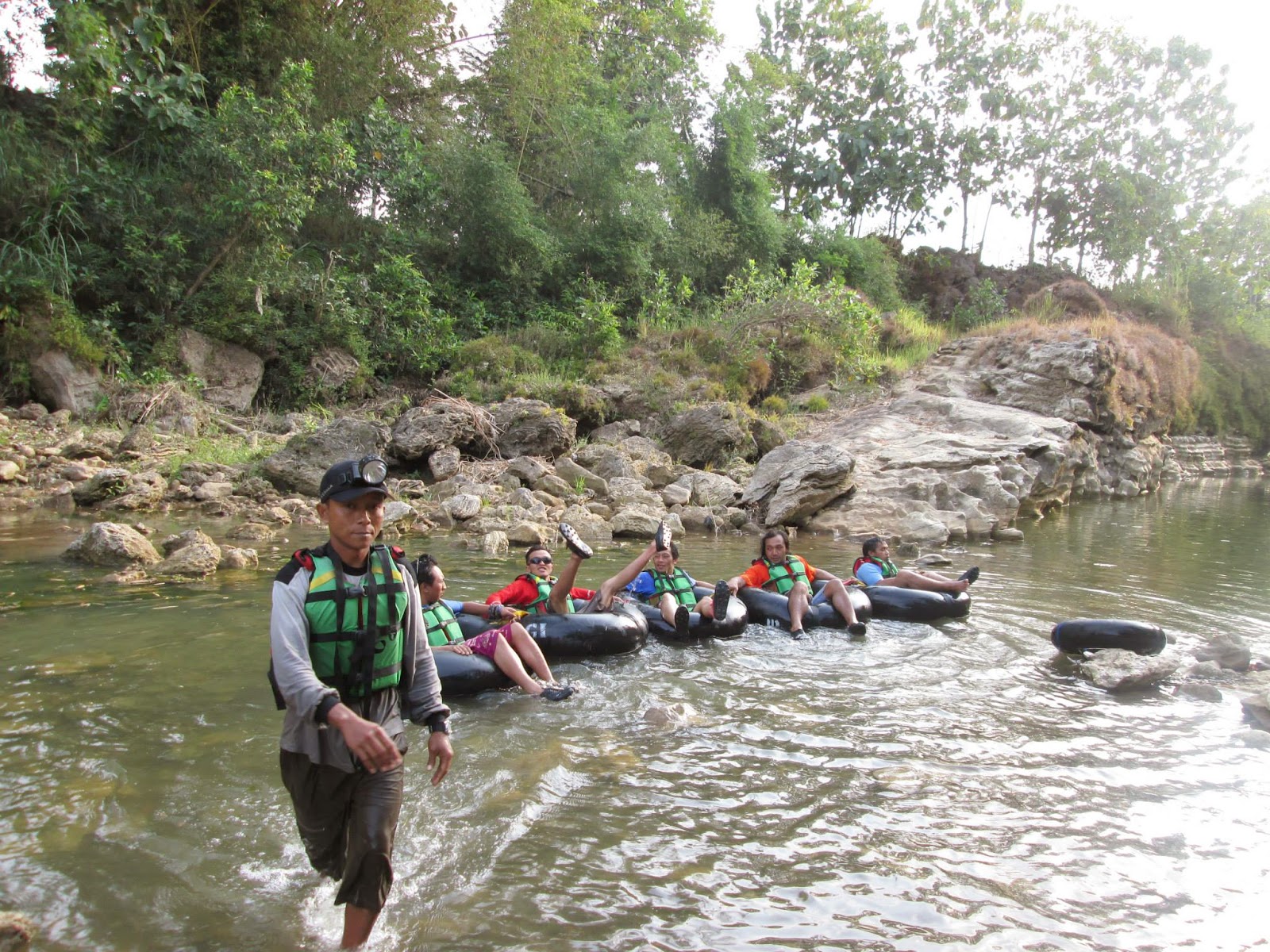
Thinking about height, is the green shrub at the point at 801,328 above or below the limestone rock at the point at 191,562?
above

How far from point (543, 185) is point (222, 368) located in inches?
368

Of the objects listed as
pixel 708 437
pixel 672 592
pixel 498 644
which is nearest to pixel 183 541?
pixel 498 644

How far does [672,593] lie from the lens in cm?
692

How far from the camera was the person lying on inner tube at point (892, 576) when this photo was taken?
7809mm

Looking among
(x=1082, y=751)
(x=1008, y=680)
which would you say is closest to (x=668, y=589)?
(x=1008, y=680)

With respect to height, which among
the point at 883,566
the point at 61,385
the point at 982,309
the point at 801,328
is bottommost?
the point at 883,566

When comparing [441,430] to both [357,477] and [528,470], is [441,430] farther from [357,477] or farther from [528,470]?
[357,477]

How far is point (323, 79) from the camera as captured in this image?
680 inches

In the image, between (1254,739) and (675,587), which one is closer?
(1254,739)

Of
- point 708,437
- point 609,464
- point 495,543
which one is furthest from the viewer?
point 708,437

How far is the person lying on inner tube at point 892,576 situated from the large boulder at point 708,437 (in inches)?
262

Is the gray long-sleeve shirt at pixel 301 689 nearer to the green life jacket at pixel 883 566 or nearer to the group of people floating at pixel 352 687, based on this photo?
the group of people floating at pixel 352 687

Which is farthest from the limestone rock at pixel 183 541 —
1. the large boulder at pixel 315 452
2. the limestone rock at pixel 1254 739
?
the limestone rock at pixel 1254 739

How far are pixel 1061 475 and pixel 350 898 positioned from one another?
16.7 meters
